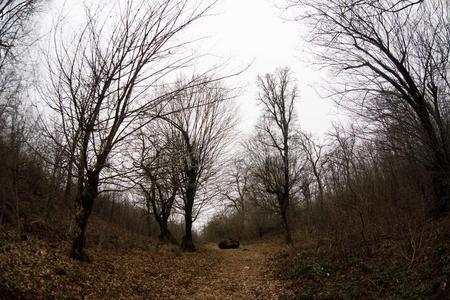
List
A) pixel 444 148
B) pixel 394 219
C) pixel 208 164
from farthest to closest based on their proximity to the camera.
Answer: pixel 208 164 < pixel 394 219 < pixel 444 148

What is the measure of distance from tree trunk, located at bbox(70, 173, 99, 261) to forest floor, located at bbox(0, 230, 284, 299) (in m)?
0.31

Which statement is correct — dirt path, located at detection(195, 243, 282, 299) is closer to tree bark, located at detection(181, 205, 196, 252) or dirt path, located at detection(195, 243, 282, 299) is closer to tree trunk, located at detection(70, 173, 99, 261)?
tree trunk, located at detection(70, 173, 99, 261)

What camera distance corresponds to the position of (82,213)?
7.68m

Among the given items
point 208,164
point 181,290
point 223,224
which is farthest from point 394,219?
point 223,224

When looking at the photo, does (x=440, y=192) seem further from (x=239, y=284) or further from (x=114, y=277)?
(x=114, y=277)

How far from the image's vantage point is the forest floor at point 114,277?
5.25 meters

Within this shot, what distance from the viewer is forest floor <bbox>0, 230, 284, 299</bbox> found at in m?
5.25

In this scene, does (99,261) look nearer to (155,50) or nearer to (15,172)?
(15,172)

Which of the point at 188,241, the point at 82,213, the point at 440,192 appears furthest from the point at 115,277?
the point at 188,241

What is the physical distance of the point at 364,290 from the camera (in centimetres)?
564

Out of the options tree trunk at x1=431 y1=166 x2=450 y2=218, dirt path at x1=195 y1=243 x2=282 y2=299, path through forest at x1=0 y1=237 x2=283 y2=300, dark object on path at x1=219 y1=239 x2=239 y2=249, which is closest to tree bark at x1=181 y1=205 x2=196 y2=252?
dirt path at x1=195 y1=243 x2=282 y2=299

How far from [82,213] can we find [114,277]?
1784 mm

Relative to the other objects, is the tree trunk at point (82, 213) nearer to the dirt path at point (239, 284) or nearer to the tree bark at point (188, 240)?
the dirt path at point (239, 284)

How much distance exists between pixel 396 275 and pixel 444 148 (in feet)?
11.9
